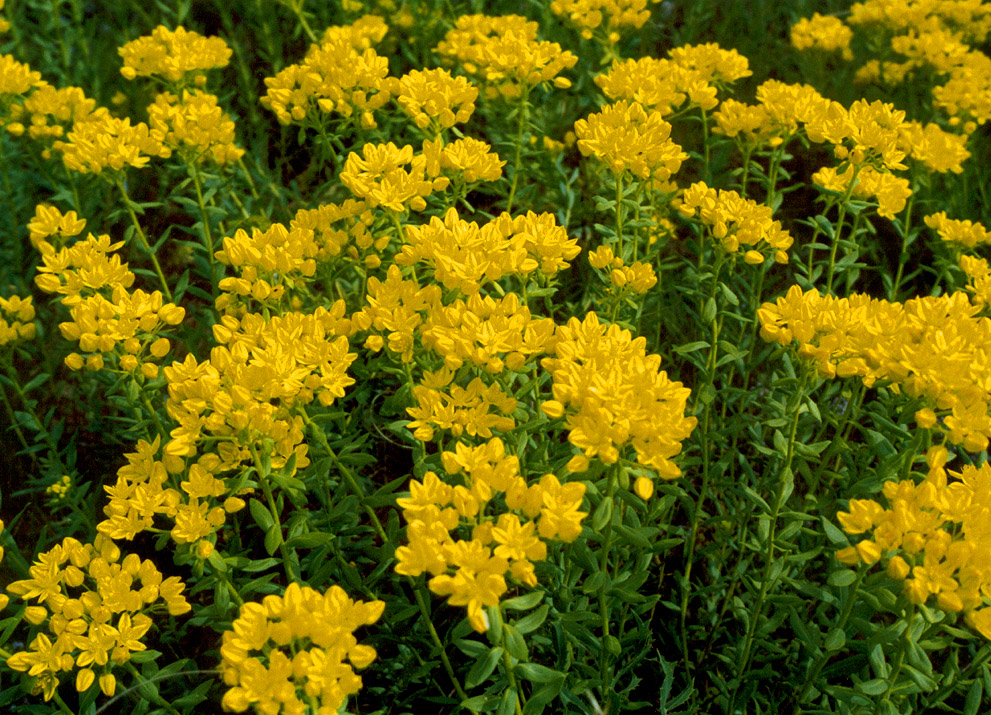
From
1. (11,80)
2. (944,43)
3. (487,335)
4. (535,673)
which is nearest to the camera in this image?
(535,673)

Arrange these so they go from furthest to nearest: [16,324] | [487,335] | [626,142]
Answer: [16,324] < [626,142] < [487,335]

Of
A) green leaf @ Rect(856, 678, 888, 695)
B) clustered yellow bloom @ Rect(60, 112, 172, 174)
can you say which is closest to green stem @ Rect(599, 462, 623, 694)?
green leaf @ Rect(856, 678, 888, 695)

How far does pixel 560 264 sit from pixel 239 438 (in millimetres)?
885

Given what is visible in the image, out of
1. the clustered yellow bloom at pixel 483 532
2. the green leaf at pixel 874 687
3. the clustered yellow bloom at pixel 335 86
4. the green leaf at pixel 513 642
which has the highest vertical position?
the clustered yellow bloom at pixel 335 86

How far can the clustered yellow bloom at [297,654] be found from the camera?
1.40 m

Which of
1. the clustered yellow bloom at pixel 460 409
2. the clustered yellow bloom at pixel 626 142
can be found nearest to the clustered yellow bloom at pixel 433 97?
the clustered yellow bloom at pixel 626 142

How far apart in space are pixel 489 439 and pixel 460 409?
103 mm

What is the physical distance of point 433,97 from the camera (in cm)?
239

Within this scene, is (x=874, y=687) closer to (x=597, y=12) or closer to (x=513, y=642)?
(x=513, y=642)

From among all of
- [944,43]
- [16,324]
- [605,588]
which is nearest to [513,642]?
[605,588]

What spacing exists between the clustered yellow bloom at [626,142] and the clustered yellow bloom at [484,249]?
33 centimetres

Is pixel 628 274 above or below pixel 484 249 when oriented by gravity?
below

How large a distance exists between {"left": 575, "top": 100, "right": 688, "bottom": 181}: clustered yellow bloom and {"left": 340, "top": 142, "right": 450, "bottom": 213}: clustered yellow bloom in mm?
468

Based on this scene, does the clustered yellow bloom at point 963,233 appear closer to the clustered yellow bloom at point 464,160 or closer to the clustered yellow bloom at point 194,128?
the clustered yellow bloom at point 464,160
